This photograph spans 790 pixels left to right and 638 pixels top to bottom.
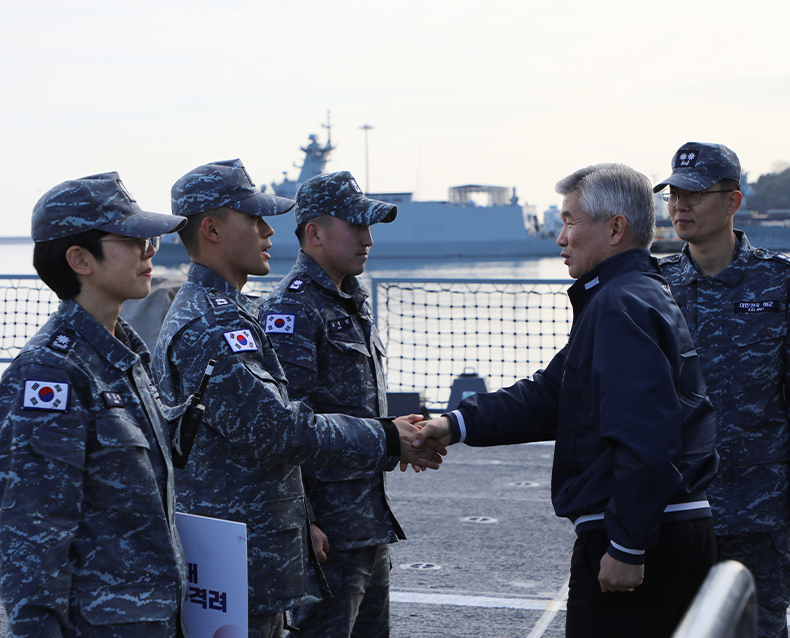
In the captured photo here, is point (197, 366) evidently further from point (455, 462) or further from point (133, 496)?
point (455, 462)

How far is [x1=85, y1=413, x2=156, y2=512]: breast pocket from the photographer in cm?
190

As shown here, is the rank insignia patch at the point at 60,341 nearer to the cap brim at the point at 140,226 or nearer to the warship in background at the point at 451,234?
the cap brim at the point at 140,226

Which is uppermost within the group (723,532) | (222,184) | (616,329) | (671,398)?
(222,184)

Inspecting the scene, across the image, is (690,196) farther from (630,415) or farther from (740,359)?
(630,415)

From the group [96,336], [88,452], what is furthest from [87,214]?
[88,452]

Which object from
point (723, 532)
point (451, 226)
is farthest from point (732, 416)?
point (451, 226)

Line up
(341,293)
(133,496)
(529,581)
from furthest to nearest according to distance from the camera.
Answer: (529,581) < (341,293) < (133,496)

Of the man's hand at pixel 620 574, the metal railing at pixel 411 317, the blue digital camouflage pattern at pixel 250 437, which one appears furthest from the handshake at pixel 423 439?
the metal railing at pixel 411 317

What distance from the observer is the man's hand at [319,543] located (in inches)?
111

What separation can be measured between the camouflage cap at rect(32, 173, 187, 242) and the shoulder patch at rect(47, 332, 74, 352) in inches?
9.3

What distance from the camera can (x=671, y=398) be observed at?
87.7 inches

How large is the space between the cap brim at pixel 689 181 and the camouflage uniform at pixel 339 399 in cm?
134

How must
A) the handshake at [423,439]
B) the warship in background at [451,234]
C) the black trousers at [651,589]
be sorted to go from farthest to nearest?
the warship in background at [451,234] → the handshake at [423,439] → the black trousers at [651,589]

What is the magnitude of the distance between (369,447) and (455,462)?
15.5 feet
